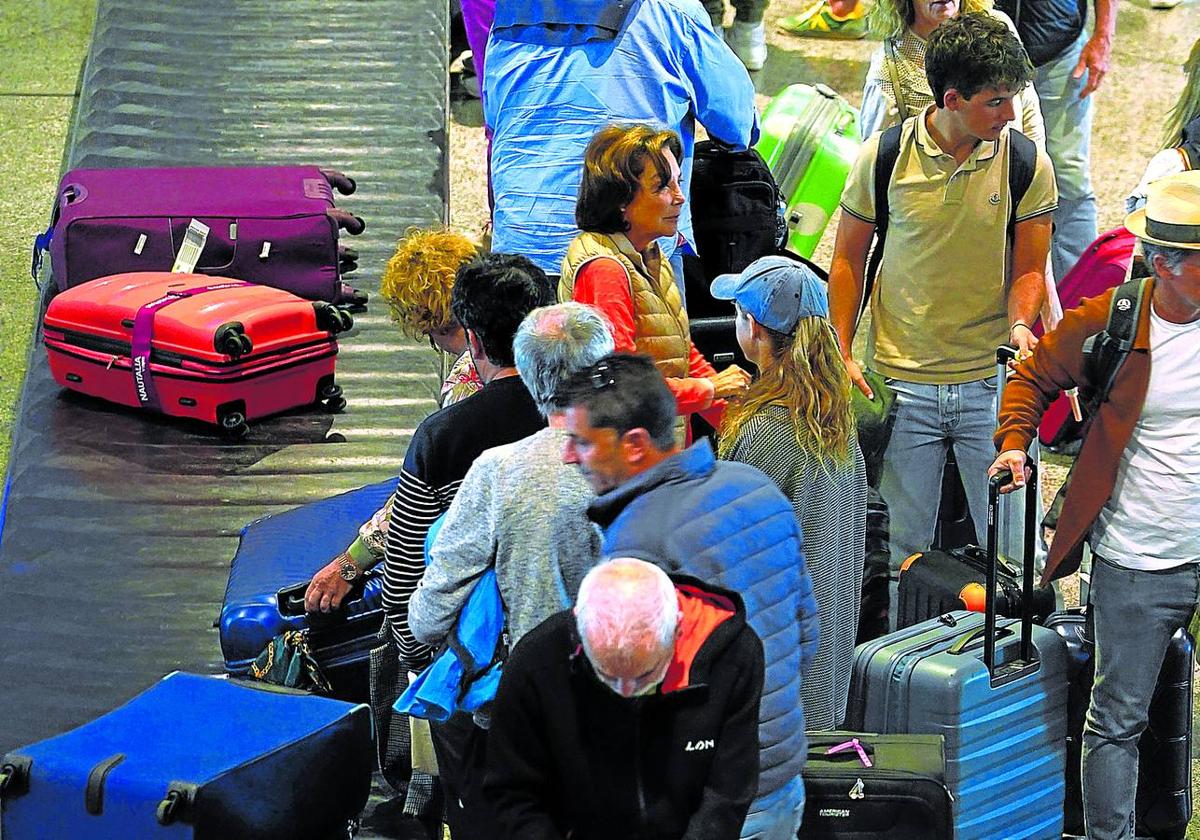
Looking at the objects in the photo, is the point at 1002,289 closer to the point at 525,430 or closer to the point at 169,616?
the point at 525,430

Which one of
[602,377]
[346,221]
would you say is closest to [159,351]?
[346,221]

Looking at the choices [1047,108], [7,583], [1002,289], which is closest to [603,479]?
[1002,289]

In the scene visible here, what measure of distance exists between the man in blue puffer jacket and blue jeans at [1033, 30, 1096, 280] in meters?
3.46

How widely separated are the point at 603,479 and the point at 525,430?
477mm

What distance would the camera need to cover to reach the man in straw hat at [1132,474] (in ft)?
10.8

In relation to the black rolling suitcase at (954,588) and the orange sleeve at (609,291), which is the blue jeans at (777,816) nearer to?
the black rolling suitcase at (954,588)

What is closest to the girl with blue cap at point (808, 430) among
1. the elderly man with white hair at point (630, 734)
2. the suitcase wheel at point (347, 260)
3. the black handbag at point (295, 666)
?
the elderly man with white hair at point (630, 734)

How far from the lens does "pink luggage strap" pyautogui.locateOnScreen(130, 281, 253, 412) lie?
5.01 metres

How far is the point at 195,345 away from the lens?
494 cm

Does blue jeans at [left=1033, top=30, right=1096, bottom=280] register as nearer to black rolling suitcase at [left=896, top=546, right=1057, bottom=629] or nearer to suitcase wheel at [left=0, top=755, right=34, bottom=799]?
black rolling suitcase at [left=896, top=546, right=1057, bottom=629]

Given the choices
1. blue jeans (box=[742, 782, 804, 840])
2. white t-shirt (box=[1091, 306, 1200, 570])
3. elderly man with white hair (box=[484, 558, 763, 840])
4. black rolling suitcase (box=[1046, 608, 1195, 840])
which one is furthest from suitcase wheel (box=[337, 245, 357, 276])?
elderly man with white hair (box=[484, 558, 763, 840])

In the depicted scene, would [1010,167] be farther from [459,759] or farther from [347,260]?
[347,260]

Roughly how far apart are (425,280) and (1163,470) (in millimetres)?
1630

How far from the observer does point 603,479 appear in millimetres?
2738
